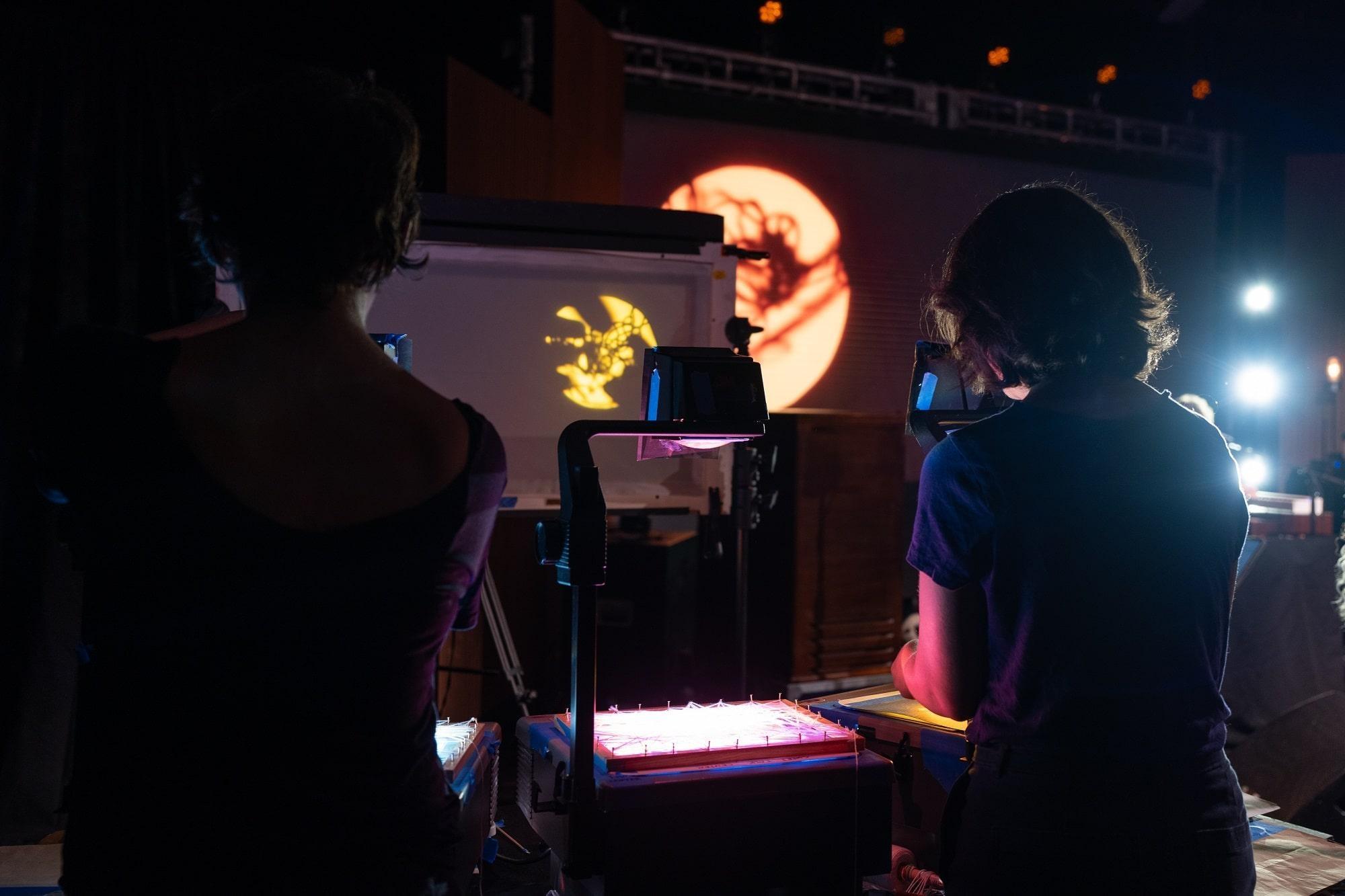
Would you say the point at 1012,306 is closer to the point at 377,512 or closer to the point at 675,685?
the point at 377,512

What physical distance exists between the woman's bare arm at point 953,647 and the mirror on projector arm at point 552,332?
79.1 inches

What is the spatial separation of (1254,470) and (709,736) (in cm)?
527

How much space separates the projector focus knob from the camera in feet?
4.06

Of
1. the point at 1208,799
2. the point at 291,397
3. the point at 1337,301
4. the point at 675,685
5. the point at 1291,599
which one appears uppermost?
the point at 1337,301

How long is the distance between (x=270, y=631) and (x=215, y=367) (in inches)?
8.9

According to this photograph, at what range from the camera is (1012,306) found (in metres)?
1.12

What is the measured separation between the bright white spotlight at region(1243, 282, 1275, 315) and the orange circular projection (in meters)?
3.02

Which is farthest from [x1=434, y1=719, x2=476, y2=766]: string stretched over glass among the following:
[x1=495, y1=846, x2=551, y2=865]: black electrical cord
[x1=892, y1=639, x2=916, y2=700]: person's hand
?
[x1=495, y1=846, x2=551, y2=865]: black electrical cord

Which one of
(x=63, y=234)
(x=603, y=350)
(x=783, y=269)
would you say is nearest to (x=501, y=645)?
(x=603, y=350)

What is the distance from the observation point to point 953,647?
3.57 ft

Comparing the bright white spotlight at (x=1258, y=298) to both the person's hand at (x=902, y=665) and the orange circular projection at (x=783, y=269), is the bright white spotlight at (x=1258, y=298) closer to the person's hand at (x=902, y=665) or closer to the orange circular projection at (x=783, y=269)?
the orange circular projection at (x=783, y=269)

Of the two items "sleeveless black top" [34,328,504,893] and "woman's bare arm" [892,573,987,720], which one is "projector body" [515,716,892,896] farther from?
"sleeveless black top" [34,328,504,893]

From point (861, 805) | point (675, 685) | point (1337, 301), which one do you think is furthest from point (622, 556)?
point (1337, 301)

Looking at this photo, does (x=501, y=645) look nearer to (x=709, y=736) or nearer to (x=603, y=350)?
(x=603, y=350)
